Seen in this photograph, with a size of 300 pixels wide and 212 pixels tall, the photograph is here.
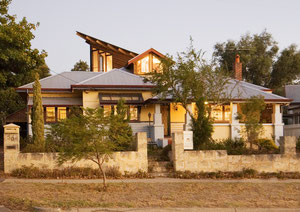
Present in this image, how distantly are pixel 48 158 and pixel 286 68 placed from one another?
4088 centimetres

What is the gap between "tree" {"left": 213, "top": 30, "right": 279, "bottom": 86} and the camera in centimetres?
5062

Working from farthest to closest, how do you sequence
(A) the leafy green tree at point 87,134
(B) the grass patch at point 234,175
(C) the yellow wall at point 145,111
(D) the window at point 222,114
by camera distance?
(D) the window at point 222,114 < (C) the yellow wall at point 145,111 < (B) the grass patch at point 234,175 < (A) the leafy green tree at point 87,134

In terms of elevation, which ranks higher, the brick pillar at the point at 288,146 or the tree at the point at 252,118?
the tree at the point at 252,118

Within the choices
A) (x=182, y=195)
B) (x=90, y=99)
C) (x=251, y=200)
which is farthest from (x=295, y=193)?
(x=90, y=99)

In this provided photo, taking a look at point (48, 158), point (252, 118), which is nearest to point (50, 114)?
point (48, 158)

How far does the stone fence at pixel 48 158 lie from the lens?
16172mm

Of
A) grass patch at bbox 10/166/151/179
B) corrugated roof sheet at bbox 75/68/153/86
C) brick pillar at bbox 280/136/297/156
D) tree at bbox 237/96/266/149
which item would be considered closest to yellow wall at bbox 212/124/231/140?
tree at bbox 237/96/266/149

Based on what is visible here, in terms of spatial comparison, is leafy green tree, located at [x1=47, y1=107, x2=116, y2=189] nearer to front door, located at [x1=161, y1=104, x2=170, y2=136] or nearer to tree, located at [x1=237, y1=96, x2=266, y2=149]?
tree, located at [x1=237, y1=96, x2=266, y2=149]

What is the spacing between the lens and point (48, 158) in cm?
1633

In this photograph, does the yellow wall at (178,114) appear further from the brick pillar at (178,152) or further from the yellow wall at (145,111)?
the brick pillar at (178,152)

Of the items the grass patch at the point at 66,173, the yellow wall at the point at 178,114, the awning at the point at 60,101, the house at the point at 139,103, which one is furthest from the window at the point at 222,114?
the grass patch at the point at 66,173

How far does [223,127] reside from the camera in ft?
84.2

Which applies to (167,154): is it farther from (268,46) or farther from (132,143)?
(268,46)

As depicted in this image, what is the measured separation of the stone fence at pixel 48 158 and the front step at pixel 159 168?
33cm
